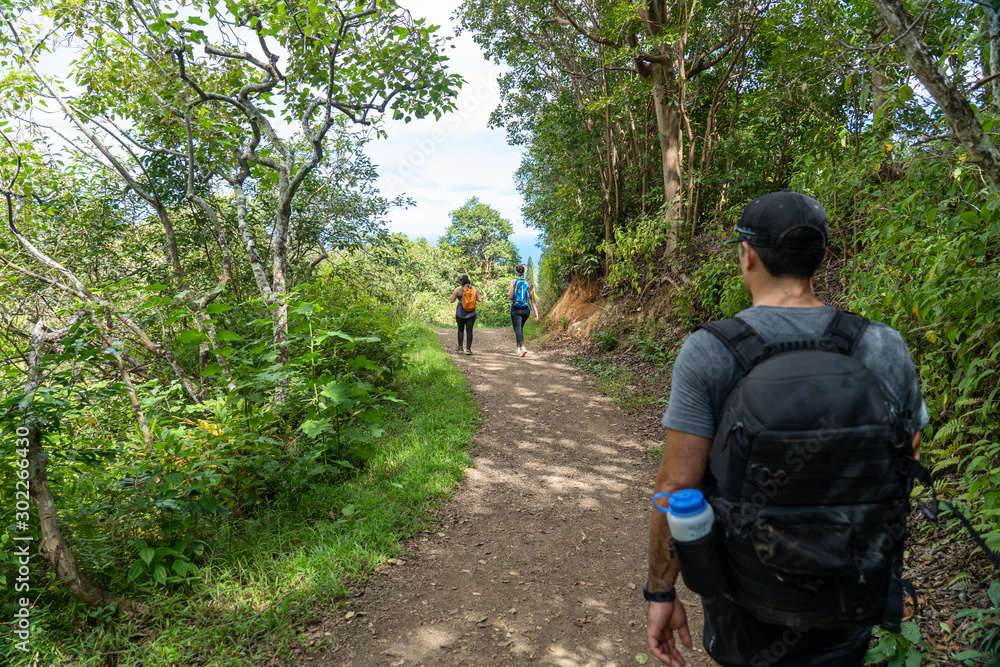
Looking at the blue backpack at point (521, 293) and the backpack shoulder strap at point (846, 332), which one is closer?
the backpack shoulder strap at point (846, 332)

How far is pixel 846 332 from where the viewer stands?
1.39 metres

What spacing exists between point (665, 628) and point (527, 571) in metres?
2.40

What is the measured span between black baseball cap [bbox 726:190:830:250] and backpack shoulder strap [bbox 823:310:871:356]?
9.0 inches

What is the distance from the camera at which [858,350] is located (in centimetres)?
138

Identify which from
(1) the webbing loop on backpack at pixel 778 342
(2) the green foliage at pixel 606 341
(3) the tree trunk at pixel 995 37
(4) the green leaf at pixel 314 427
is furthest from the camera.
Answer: (2) the green foliage at pixel 606 341

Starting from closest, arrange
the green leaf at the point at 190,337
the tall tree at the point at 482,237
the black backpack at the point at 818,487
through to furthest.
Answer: the black backpack at the point at 818,487 < the green leaf at the point at 190,337 < the tall tree at the point at 482,237

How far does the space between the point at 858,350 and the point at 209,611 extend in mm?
4006

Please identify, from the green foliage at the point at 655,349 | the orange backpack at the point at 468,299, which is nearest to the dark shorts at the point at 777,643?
the green foliage at the point at 655,349

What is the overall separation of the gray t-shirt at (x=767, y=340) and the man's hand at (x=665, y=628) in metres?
0.61

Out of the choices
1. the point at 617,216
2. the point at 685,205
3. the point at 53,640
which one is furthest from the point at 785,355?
the point at 617,216

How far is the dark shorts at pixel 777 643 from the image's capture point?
1.36 m

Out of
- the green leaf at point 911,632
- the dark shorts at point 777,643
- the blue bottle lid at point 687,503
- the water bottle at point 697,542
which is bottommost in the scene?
the green leaf at point 911,632

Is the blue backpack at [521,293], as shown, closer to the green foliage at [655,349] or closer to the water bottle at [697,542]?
the green foliage at [655,349]

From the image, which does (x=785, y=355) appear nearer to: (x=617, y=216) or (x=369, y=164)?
(x=369, y=164)
